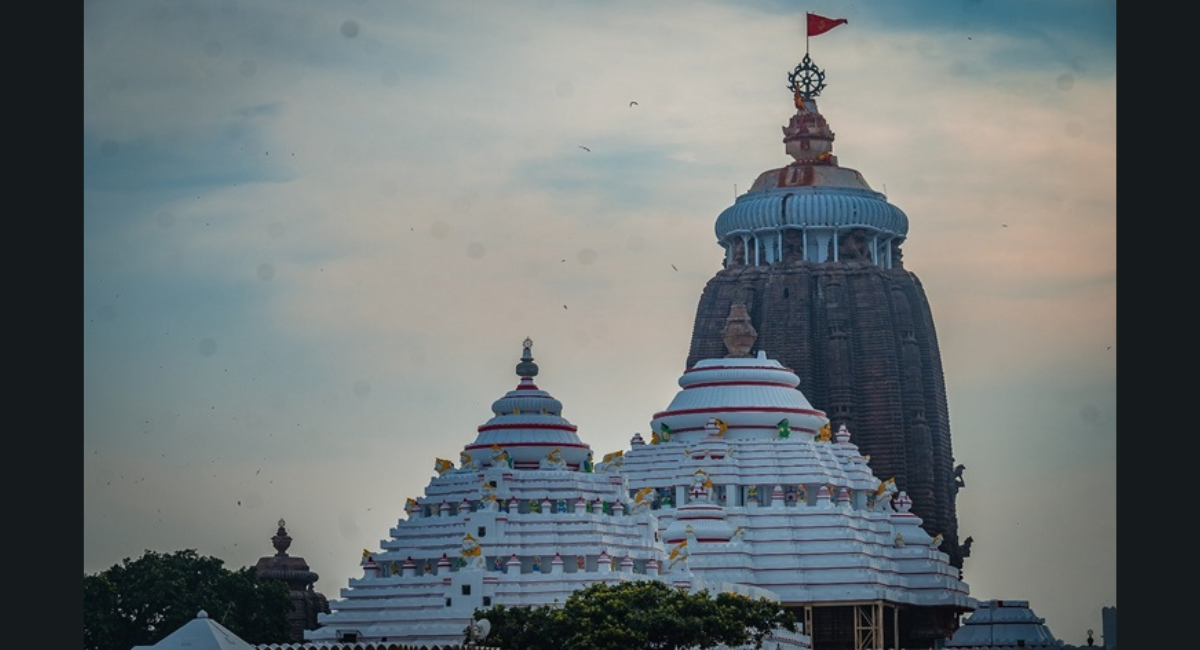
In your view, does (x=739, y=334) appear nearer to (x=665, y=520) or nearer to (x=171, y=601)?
(x=665, y=520)

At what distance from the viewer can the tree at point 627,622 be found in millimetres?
91438

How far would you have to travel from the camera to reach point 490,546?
337 ft

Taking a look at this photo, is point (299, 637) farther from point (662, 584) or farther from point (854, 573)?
point (662, 584)

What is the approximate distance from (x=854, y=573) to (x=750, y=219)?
25.1m

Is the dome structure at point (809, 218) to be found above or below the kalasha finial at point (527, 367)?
above

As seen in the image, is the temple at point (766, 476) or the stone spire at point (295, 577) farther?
the stone spire at point (295, 577)

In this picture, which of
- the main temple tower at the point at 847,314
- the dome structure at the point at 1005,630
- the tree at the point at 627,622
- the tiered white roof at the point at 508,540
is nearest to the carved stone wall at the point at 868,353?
the main temple tower at the point at 847,314

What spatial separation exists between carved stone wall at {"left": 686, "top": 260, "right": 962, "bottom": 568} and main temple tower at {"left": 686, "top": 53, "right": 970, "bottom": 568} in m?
0.04

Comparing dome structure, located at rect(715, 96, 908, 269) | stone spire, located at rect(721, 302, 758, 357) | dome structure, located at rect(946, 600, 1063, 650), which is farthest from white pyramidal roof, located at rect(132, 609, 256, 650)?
dome structure, located at rect(715, 96, 908, 269)

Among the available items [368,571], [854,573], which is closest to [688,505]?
[854,573]

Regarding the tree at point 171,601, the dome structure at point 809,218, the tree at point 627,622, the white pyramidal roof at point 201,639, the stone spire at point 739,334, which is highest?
the dome structure at point 809,218

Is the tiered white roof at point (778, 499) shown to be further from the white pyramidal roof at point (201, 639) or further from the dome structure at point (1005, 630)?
the white pyramidal roof at point (201, 639)

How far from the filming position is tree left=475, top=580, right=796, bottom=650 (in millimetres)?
91438

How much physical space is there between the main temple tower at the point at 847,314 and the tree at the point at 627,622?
38.2 meters
